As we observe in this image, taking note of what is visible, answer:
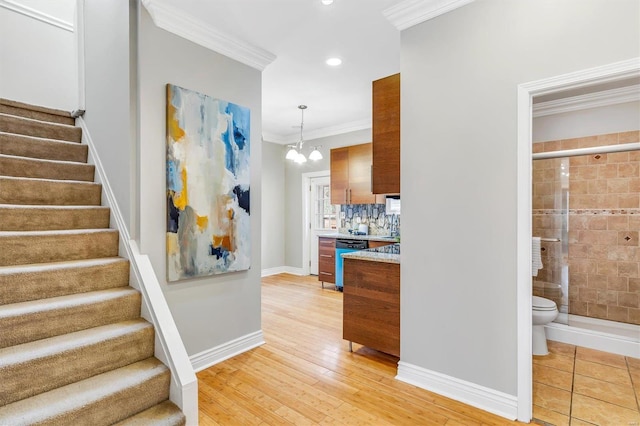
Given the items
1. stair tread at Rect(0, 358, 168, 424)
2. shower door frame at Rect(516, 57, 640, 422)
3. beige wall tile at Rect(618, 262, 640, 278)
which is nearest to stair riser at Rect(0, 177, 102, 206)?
stair tread at Rect(0, 358, 168, 424)

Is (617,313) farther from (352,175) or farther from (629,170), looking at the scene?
(352,175)

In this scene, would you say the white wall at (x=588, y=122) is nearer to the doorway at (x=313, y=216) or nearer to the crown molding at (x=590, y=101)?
the crown molding at (x=590, y=101)

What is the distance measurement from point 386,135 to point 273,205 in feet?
13.6

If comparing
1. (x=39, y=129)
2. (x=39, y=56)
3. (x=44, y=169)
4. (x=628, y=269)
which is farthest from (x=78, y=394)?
(x=628, y=269)

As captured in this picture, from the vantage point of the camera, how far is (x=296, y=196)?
21.8 ft

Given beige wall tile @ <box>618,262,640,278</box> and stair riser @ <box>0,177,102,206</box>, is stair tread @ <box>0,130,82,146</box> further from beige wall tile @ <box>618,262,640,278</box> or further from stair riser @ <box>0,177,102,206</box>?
beige wall tile @ <box>618,262,640,278</box>

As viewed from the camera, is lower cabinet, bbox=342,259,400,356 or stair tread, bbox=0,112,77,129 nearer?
lower cabinet, bbox=342,259,400,356

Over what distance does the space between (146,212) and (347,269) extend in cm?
171

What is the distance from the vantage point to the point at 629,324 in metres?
3.03

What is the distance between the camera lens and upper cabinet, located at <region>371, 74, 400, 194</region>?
2701 mm

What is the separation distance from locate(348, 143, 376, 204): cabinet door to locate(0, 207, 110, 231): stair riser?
3.68 m

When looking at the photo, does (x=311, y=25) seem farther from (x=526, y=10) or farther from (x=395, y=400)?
(x=395, y=400)

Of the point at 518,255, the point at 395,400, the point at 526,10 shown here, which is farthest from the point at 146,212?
the point at 526,10

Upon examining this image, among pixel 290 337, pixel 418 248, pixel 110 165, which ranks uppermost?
pixel 110 165
